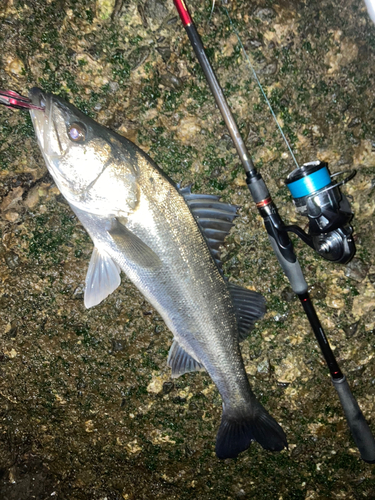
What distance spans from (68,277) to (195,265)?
1091 mm

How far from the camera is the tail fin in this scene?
2297 millimetres

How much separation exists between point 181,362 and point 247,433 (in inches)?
28.1

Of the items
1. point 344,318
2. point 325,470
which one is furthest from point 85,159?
point 325,470

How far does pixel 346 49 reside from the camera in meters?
2.28

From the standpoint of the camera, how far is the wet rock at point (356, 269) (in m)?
2.47

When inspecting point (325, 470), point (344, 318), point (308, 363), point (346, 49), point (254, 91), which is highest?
point (346, 49)

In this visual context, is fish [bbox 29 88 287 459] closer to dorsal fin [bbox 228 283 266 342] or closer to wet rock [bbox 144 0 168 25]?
dorsal fin [bbox 228 283 266 342]

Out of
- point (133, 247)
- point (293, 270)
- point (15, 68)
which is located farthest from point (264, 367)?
point (15, 68)

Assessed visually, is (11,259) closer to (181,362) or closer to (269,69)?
(181,362)

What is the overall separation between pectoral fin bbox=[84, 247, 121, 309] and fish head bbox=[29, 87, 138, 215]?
1.19 feet

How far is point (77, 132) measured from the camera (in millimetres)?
1846

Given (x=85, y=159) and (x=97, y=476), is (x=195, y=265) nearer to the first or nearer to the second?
(x=85, y=159)

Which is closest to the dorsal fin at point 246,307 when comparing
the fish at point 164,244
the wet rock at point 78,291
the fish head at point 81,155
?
the fish at point 164,244

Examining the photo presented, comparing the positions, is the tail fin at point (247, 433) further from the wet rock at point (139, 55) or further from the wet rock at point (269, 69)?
the wet rock at point (139, 55)
